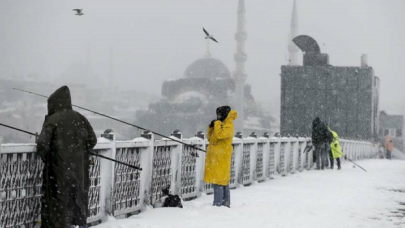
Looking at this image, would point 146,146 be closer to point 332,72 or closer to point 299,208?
point 299,208

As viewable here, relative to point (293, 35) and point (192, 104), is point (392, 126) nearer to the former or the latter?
point (192, 104)

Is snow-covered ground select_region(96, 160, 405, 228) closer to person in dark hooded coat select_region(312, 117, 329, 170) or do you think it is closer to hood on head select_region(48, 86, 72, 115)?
hood on head select_region(48, 86, 72, 115)

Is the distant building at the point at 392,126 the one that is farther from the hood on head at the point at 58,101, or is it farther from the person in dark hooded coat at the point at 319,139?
the hood on head at the point at 58,101

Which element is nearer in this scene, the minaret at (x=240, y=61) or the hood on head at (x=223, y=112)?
the hood on head at (x=223, y=112)

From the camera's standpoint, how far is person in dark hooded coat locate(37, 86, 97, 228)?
5598 mm

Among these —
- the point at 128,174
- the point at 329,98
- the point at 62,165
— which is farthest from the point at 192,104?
the point at 62,165

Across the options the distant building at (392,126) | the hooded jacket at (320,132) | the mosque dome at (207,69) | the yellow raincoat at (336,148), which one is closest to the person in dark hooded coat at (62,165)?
the hooded jacket at (320,132)

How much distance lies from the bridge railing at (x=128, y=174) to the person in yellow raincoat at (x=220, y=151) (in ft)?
2.42

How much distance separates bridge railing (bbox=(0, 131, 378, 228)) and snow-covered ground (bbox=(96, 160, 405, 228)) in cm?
26

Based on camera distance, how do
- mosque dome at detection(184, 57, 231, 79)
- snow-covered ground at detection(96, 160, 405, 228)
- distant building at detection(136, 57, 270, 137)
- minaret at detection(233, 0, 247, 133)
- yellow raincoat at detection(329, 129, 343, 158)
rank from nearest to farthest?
snow-covered ground at detection(96, 160, 405, 228)
yellow raincoat at detection(329, 129, 343, 158)
minaret at detection(233, 0, 247, 133)
distant building at detection(136, 57, 270, 137)
mosque dome at detection(184, 57, 231, 79)

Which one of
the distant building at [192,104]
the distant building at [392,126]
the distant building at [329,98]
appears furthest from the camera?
the distant building at [192,104]

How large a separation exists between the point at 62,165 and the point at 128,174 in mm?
2303

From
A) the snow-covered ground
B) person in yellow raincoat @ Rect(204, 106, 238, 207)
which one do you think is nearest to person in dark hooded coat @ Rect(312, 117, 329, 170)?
the snow-covered ground

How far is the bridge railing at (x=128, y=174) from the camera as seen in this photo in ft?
18.1
